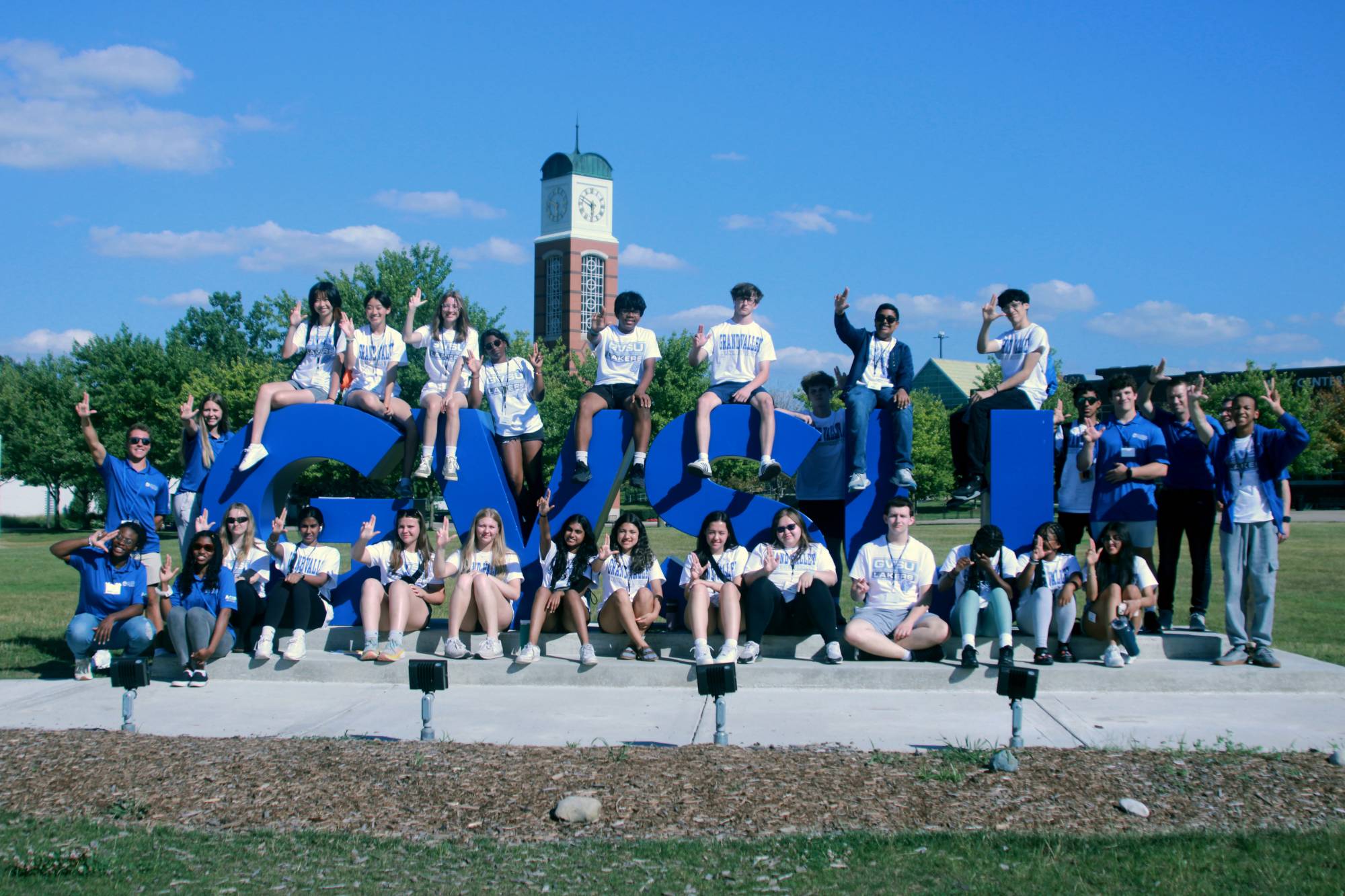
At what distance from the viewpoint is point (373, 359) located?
10.6m

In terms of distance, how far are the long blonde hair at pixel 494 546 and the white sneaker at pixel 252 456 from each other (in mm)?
2214

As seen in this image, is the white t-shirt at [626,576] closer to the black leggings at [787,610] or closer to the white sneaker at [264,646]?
the black leggings at [787,610]

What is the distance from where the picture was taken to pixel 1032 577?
8844 mm

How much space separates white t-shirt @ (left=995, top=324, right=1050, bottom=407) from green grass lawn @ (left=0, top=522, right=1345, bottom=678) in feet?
10.9

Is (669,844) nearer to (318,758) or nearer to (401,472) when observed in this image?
(318,758)

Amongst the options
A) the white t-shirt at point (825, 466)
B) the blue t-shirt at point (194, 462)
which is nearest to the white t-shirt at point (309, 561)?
the blue t-shirt at point (194, 462)

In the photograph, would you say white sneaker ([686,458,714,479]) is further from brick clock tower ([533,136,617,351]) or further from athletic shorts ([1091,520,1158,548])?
brick clock tower ([533,136,617,351])

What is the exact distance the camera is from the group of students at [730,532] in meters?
8.73

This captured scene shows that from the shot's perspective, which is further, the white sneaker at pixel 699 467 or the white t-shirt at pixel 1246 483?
the white sneaker at pixel 699 467

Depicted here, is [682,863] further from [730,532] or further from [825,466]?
[825,466]

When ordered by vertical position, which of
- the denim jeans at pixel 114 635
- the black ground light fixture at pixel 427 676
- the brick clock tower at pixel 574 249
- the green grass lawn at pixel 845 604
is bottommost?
the green grass lawn at pixel 845 604

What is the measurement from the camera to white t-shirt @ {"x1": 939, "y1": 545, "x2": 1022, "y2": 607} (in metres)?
8.79

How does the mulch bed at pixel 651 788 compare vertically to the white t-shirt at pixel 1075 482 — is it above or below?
below

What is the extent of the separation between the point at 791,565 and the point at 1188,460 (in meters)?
3.50
